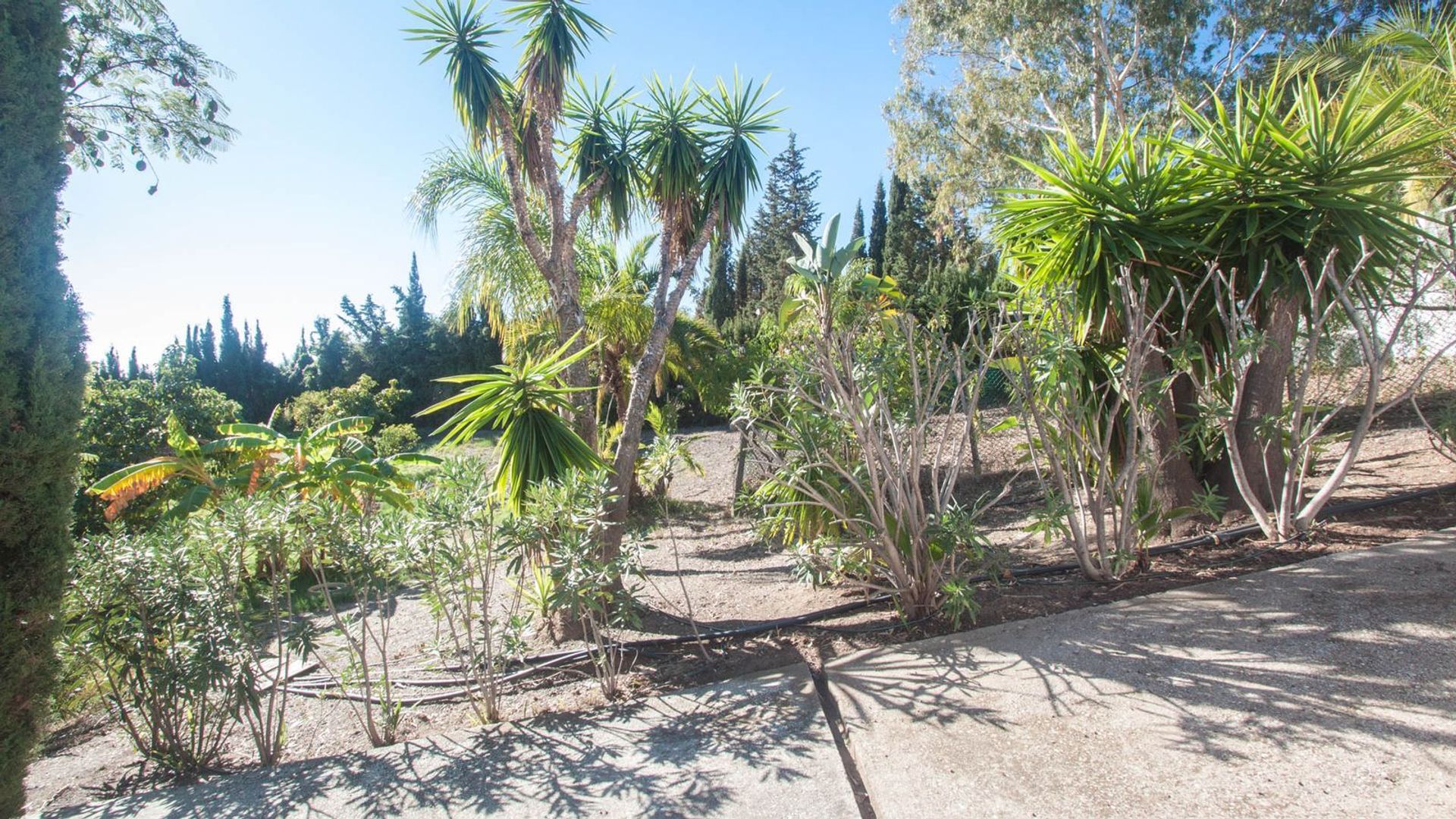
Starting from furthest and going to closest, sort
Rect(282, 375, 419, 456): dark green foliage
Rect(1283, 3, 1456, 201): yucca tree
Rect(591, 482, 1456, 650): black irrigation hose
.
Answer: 1. Rect(282, 375, 419, 456): dark green foliage
2. Rect(1283, 3, 1456, 201): yucca tree
3. Rect(591, 482, 1456, 650): black irrigation hose

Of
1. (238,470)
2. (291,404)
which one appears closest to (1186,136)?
(238,470)

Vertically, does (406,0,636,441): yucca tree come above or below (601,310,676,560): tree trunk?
above

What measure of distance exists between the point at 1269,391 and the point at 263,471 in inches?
389

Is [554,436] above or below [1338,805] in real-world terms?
above

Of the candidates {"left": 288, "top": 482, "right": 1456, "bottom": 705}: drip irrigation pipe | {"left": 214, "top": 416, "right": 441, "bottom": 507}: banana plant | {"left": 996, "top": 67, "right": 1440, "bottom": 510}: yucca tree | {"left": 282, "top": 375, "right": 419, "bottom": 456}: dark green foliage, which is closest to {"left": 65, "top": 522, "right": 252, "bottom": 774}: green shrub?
{"left": 288, "top": 482, "right": 1456, "bottom": 705}: drip irrigation pipe

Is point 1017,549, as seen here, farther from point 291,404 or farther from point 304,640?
point 291,404

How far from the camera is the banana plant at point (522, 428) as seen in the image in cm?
464

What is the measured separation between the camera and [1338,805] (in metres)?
2.21

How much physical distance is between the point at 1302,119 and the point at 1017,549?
3.53 metres

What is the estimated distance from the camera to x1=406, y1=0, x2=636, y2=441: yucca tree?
555cm

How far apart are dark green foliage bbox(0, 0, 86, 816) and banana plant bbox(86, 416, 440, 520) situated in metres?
4.78

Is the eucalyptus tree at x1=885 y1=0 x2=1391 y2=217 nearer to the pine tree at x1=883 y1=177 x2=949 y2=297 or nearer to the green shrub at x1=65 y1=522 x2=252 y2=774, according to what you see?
the pine tree at x1=883 y1=177 x2=949 y2=297

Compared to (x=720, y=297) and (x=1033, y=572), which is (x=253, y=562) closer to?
(x=1033, y=572)

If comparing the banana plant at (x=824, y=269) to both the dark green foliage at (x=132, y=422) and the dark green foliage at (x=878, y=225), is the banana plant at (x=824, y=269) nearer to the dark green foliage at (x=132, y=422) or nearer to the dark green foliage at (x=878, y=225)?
the dark green foliage at (x=132, y=422)
